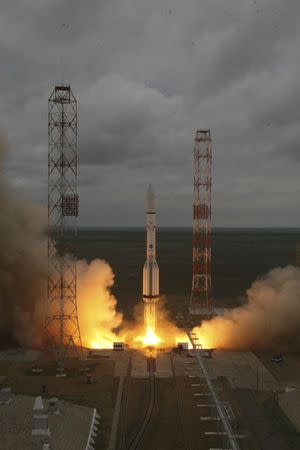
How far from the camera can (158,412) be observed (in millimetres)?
29656

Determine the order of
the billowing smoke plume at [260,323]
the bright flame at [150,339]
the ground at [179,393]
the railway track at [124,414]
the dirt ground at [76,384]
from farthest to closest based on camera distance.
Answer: the bright flame at [150,339] < the billowing smoke plume at [260,323] < the dirt ground at [76,384] < the ground at [179,393] < the railway track at [124,414]

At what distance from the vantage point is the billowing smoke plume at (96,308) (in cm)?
4534

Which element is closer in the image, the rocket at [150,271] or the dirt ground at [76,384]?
the dirt ground at [76,384]

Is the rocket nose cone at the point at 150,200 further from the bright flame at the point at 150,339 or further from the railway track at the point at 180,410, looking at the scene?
the railway track at the point at 180,410

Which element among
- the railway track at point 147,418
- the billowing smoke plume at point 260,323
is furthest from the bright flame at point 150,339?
the railway track at point 147,418

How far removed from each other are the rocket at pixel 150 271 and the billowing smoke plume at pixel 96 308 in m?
3.75

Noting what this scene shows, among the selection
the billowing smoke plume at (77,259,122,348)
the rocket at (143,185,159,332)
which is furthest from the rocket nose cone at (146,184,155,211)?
the billowing smoke plume at (77,259,122,348)

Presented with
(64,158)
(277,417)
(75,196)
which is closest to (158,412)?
(277,417)

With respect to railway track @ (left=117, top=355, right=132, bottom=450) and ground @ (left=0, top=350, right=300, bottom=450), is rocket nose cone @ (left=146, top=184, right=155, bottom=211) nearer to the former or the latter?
ground @ (left=0, top=350, right=300, bottom=450)

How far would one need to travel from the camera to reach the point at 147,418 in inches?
1134

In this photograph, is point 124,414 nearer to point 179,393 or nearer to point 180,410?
point 180,410

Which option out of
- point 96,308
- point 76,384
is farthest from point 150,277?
point 76,384

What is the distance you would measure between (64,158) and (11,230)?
1118 centimetres

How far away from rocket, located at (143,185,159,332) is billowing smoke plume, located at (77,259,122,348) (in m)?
3.75
